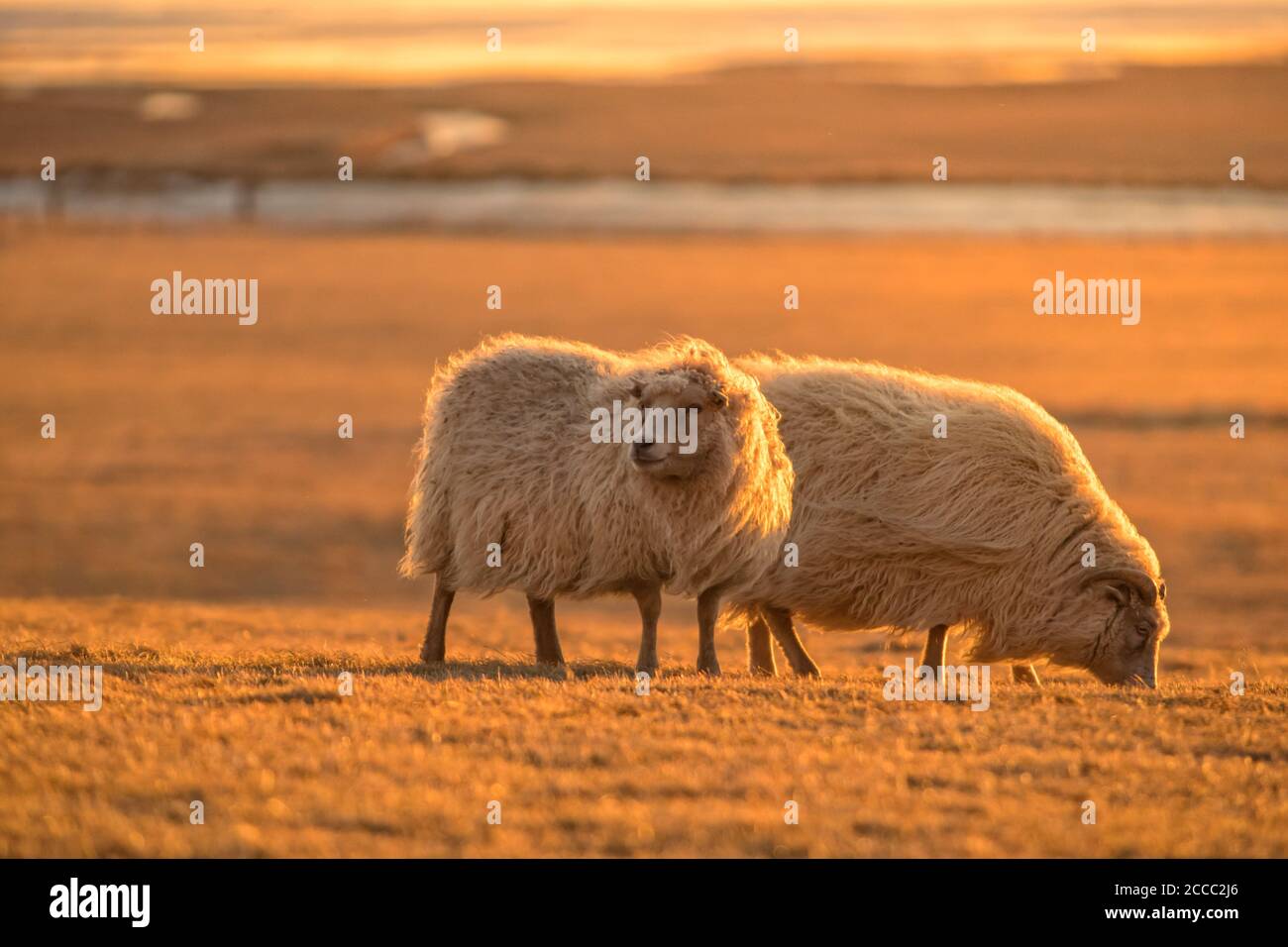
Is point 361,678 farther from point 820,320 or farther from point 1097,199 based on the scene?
point 1097,199

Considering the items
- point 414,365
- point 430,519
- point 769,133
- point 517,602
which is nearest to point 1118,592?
point 430,519

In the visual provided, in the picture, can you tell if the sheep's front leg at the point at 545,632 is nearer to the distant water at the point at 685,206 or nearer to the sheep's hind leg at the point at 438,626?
the sheep's hind leg at the point at 438,626

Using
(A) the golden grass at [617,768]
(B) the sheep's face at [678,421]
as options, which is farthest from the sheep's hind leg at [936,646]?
(B) the sheep's face at [678,421]

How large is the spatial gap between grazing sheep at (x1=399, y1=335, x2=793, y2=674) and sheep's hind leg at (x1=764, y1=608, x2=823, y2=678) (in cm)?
79

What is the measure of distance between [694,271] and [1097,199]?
2479 cm

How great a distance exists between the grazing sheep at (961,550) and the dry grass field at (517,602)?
0.58m

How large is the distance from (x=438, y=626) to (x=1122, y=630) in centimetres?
506

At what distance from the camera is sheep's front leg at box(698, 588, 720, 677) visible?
10.9 metres

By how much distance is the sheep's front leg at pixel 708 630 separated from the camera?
10914 millimetres

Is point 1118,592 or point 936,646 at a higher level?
point 1118,592

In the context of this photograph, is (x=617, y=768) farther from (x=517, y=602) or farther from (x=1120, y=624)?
(x=517, y=602)

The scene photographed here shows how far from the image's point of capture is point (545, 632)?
11.5m

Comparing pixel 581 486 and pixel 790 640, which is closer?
pixel 581 486

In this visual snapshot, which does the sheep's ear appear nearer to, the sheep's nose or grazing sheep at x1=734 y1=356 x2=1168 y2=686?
grazing sheep at x1=734 y1=356 x2=1168 y2=686
